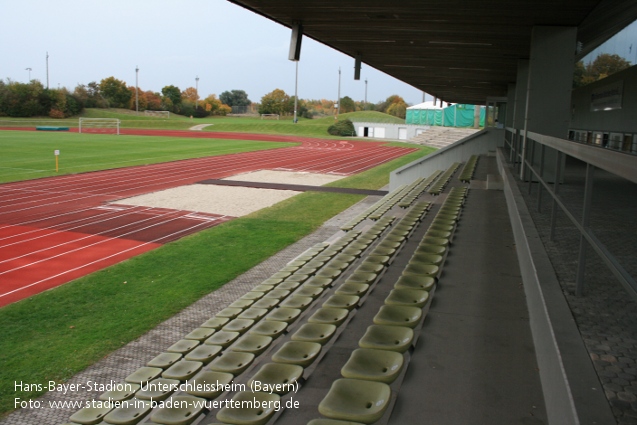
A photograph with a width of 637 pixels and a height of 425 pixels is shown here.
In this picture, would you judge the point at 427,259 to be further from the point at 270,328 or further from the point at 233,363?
the point at 233,363

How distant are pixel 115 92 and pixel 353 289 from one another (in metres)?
114

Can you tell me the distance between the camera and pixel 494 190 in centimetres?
1393

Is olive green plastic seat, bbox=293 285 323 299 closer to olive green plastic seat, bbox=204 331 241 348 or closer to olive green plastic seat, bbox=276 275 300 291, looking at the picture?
olive green plastic seat, bbox=276 275 300 291

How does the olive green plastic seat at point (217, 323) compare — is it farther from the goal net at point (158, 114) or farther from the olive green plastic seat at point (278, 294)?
the goal net at point (158, 114)

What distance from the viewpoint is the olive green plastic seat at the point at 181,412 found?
3922 mm

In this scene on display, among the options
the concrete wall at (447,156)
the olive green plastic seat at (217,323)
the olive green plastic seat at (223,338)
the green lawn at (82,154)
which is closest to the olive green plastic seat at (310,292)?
the olive green plastic seat at (217,323)

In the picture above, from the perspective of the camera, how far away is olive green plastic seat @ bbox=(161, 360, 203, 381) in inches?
194

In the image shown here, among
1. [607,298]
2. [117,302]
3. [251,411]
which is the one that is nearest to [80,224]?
[117,302]

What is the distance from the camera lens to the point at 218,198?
21375 mm

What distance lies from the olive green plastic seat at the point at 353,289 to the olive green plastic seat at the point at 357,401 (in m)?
2.36

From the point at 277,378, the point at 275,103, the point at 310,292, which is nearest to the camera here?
the point at 277,378

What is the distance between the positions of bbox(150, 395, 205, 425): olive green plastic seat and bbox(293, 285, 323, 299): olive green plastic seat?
265cm

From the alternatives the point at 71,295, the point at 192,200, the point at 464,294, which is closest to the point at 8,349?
the point at 71,295

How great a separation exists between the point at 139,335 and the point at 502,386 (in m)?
5.80
